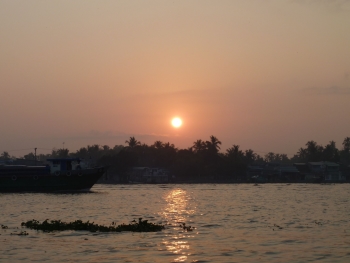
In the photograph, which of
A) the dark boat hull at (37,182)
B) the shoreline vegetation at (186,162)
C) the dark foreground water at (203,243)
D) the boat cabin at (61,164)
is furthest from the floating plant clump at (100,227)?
the shoreline vegetation at (186,162)

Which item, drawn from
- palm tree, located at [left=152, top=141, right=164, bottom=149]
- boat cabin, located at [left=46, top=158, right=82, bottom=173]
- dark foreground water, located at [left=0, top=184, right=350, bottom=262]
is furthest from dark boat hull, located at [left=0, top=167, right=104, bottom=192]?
palm tree, located at [left=152, top=141, right=164, bottom=149]

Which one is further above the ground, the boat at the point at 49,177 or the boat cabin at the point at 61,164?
the boat cabin at the point at 61,164

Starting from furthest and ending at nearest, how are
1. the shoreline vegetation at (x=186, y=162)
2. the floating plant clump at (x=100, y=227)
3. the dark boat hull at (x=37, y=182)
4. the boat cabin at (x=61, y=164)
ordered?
the shoreline vegetation at (x=186, y=162)
the boat cabin at (x=61, y=164)
the dark boat hull at (x=37, y=182)
the floating plant clump at (x=100, y=227)

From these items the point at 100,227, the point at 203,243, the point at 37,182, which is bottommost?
the point at 203,243

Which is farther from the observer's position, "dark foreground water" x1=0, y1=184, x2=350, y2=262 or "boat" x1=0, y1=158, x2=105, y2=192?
"boat" x1=0, y1=158, x2=105, y2=192

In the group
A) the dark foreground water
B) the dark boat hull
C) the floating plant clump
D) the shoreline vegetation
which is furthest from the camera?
the shoreline vegetation

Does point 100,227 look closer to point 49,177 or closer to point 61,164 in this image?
point 49,177

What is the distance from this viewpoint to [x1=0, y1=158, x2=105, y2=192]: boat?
73.4m

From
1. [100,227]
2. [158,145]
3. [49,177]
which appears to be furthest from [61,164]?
[158,145]

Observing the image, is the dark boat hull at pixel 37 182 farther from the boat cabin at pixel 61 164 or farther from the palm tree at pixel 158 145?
the palm tree at pixel 158 145

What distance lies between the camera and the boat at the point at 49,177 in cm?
7338

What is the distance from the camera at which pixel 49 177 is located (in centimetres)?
7350

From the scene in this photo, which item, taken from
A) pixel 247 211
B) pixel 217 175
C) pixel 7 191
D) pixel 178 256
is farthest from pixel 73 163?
pixel 217 175

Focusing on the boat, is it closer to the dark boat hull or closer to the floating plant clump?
the dark boat hull
